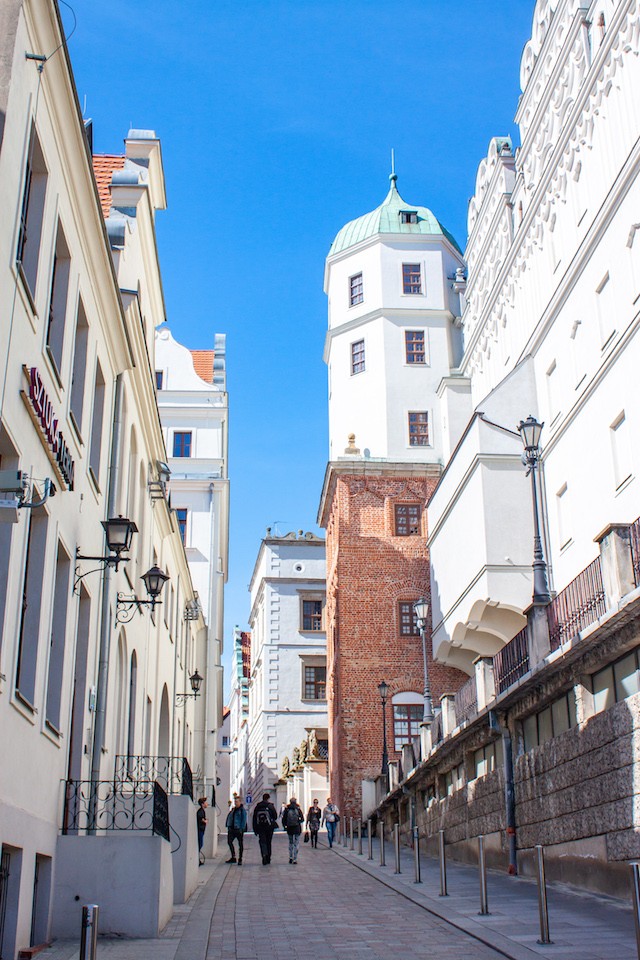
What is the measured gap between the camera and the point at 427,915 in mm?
13617

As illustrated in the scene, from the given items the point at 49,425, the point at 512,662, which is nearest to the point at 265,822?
the point at 512,662

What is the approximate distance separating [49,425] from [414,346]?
33590mm

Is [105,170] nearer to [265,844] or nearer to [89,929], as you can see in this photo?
[265,844]

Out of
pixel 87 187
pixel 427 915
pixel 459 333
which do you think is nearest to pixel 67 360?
pixel 87 187

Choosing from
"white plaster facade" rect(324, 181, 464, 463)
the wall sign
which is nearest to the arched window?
"white plaster facade" rect(324, 181, 464, 463)

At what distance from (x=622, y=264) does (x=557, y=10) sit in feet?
26.6

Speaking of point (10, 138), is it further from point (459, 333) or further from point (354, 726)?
point (459, 333)

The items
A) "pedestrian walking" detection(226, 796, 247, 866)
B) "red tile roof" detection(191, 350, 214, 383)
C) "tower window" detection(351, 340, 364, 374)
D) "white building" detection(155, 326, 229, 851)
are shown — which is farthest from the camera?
"red tile roof" detection(191, 350, 214, 383)

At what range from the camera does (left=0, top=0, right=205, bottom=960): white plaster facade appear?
9.63 meters

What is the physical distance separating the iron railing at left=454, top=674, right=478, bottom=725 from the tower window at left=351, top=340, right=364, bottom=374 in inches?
863

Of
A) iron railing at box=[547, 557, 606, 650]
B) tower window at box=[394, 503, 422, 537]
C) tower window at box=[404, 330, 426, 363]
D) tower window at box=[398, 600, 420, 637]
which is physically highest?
tower window at box=[404, 330, 426, 363]

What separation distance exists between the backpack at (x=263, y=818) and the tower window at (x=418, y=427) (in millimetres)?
20706

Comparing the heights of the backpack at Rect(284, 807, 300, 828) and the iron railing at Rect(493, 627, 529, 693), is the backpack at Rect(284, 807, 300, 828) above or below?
below

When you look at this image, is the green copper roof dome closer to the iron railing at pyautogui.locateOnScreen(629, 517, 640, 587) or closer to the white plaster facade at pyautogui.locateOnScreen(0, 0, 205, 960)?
the white plaster facade at pyautogui.locateOnScreen(0, 0, 205, 960)
